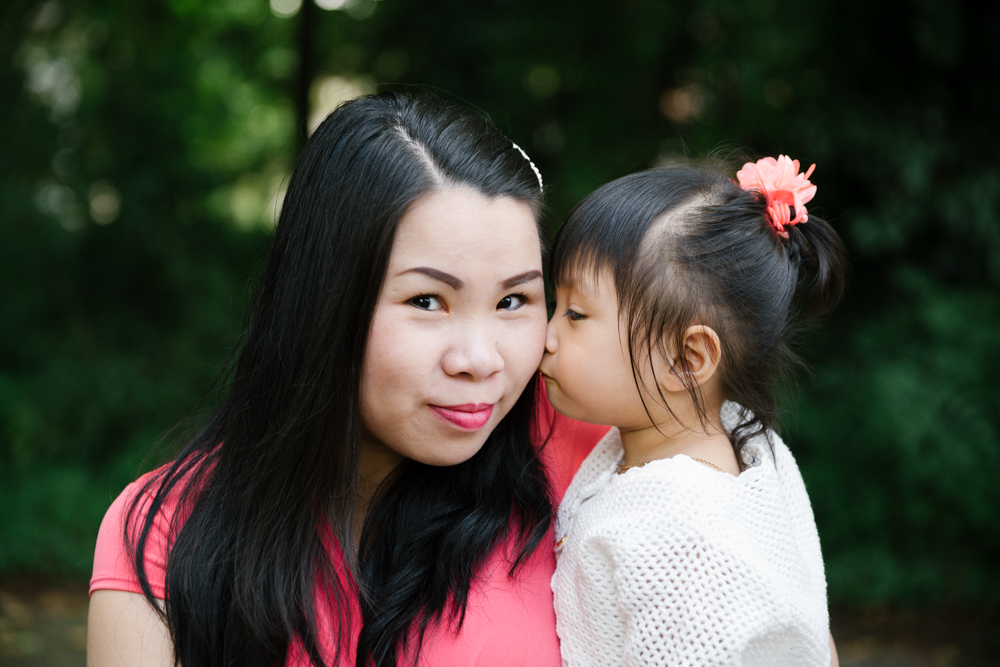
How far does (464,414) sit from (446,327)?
0.56 ft

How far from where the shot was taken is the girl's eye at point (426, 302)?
1.50 metres

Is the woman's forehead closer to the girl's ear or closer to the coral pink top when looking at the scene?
the girl's ear

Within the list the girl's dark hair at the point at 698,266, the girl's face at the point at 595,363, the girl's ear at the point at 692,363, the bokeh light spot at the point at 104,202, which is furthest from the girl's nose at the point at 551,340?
the bokeh light spot at the point at 104,202

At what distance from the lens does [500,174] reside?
160 cm

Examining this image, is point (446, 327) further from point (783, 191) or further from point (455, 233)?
point (783, 191)

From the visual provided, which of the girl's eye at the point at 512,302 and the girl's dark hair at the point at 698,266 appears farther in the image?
the girl's dark hair at the point at 698,266

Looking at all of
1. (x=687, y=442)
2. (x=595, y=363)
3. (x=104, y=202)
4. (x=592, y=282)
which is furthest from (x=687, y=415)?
(x=104, y=202)

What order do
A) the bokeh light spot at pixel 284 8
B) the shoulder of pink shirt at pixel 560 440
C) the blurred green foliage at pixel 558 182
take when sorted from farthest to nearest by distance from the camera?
the bokeh light spot at pixel 284 8 < the blurred green foliage at pixel 558 182 < the shoulder of pink shirt at pixel 560 440

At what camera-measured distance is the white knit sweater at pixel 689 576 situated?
1.47 m

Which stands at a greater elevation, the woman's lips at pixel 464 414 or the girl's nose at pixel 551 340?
the girl's nose at pixel 551 340

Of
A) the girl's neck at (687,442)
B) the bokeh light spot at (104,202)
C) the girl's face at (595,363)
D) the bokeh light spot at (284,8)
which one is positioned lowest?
the girl's neck at (687,442)

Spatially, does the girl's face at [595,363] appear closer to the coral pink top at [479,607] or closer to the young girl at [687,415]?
the young girl at [687,415]

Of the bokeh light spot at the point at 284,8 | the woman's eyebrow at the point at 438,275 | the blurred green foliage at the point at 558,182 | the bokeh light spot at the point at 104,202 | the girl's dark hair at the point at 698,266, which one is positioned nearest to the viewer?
the woman's eyebrow at the point at 438,275

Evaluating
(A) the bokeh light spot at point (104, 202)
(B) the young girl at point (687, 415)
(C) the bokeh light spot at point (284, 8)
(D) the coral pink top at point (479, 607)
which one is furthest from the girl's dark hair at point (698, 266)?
(C) the bokeh light spot at point (284, 8)
